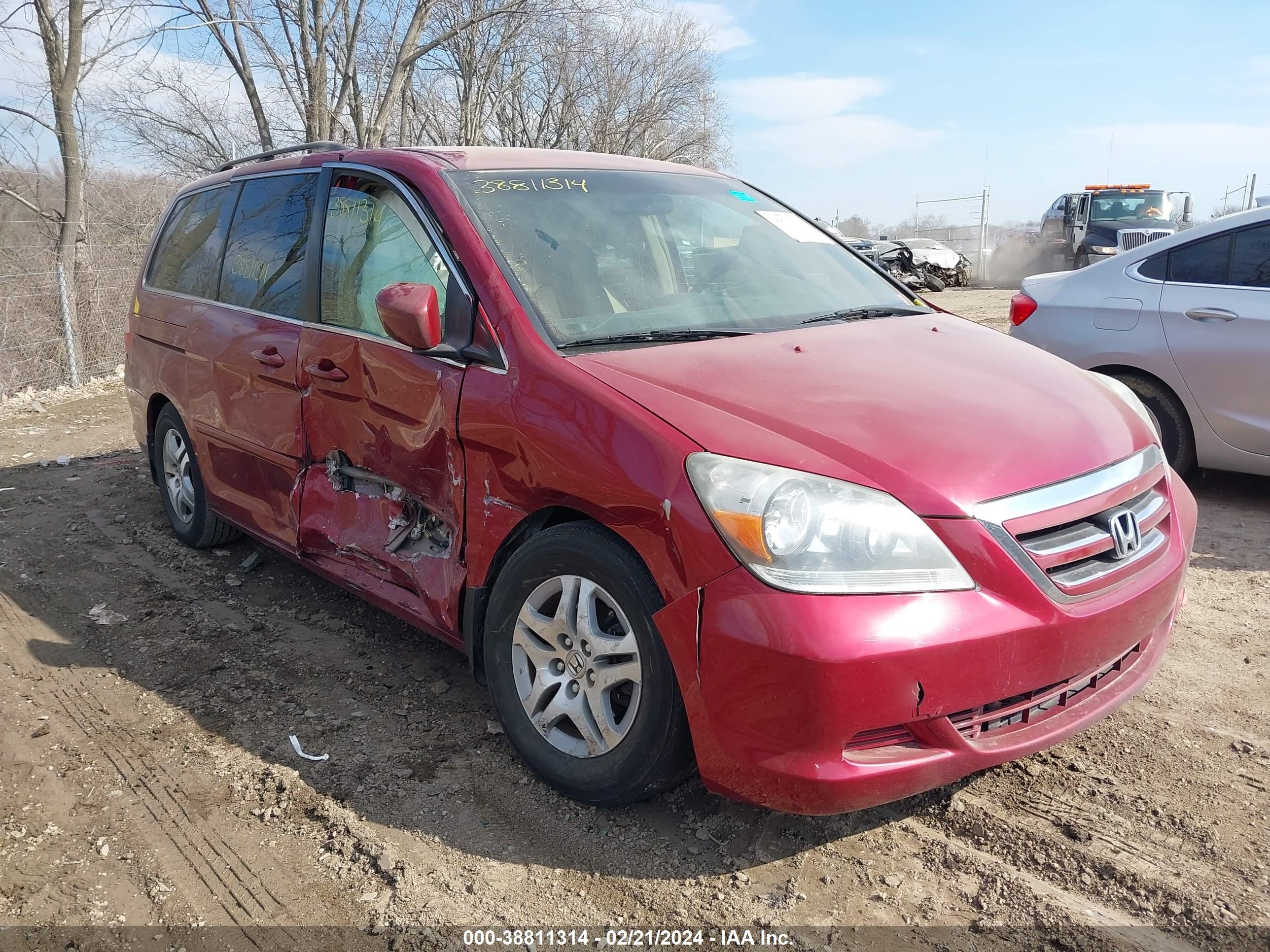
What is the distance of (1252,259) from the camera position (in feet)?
16.6

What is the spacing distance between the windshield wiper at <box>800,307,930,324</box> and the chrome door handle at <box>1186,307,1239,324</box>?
2.34m

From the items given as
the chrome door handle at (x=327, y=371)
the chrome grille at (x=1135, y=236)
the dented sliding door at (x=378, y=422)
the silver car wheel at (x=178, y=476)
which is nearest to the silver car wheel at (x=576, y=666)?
the dented sliding door at (x=378, y=422)

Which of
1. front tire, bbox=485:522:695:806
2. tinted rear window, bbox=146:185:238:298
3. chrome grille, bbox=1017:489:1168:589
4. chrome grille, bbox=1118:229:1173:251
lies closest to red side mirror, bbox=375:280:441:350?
front tire, bbox=485:522:695:806

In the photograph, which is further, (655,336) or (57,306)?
(57,306)

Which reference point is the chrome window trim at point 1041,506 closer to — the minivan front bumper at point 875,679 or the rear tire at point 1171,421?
the minivan front bumper at point 875,679

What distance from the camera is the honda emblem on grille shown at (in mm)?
2453

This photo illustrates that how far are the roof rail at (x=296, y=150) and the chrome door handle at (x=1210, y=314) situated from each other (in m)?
4.37

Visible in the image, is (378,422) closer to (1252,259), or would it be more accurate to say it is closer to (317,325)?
(317,325)

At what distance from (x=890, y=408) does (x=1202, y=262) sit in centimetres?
378

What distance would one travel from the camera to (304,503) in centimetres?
374

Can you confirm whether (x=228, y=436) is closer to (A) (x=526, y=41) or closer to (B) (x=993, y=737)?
(B) (x=993, y=737)

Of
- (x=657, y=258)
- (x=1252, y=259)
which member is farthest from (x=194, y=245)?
(x=1252, y=259)

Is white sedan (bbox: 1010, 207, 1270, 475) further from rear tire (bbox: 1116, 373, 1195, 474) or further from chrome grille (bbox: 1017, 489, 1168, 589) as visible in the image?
chrome grille (bbox: 1017, 489, 1168, 589)

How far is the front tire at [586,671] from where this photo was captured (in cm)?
239
